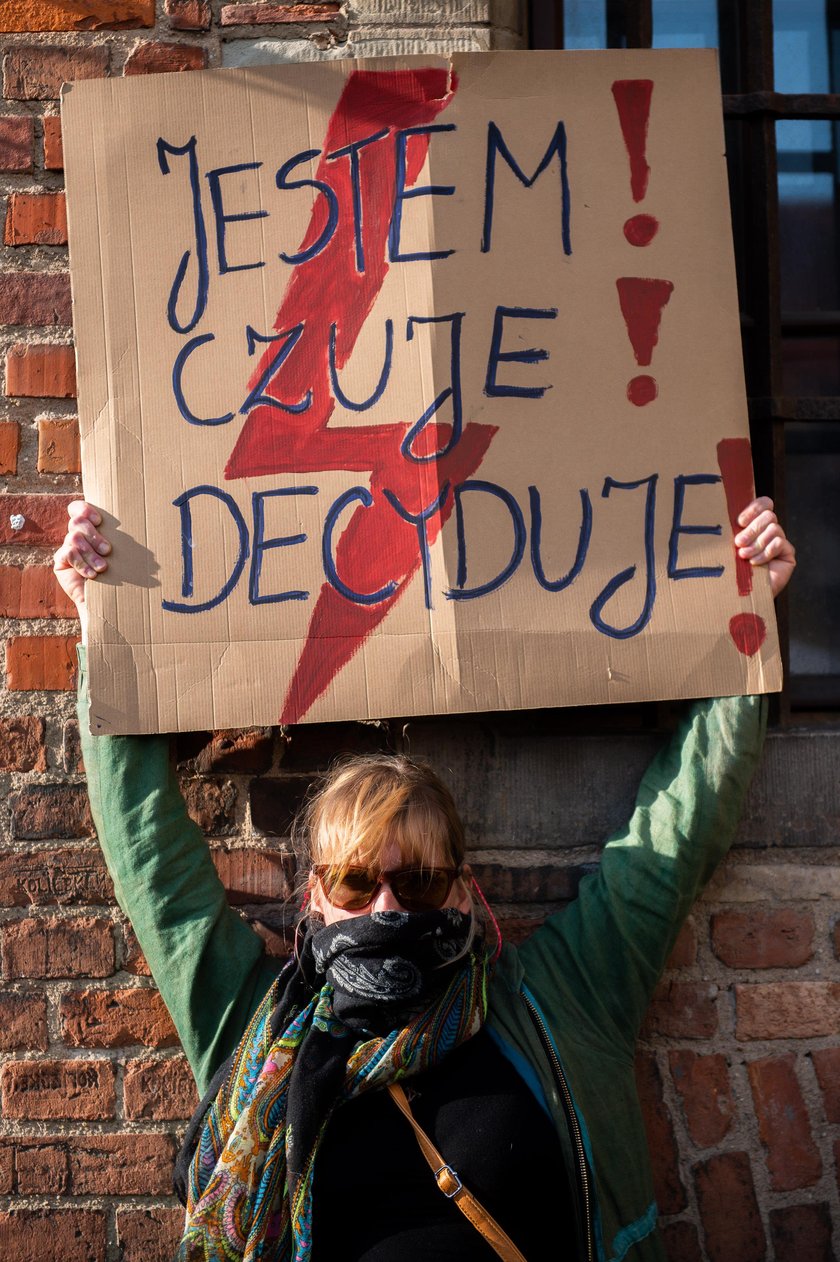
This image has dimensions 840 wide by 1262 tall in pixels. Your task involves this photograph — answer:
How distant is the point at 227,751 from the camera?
6.26ft

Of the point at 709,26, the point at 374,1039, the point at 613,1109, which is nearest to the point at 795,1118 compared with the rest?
the point at 613,1109

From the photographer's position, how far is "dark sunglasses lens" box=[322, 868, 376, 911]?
1613 mm

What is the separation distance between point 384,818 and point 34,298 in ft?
3.44

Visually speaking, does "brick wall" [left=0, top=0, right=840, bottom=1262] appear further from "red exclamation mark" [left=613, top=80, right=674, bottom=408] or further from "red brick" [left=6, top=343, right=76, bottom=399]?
"red exclamation mark" [left=613, top=80, right=674, bottom=408]

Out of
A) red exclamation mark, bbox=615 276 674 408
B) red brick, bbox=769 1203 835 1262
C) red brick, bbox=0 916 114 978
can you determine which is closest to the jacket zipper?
red brick, bbox=769 1203 835 1262

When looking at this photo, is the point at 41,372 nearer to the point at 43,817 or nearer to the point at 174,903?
the point at 43,817

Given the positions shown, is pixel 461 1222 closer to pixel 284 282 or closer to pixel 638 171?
pixel 284 282

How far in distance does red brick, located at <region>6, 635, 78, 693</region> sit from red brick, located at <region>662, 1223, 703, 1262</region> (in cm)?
131

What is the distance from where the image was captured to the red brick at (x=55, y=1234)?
5.99 feet

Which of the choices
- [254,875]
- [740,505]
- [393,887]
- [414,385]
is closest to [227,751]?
[254,875]

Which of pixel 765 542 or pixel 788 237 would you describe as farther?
pixel 788 237

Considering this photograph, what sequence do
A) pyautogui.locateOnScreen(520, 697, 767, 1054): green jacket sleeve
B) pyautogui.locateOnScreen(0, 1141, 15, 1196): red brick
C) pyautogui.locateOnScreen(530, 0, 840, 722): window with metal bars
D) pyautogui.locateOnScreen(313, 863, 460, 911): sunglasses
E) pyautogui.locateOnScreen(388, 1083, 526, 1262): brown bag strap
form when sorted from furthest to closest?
pyautogui.locateOnScreen(530, 0, 840, 722): window with metal bars → pyautogui.locateOnScreen(0, 1141, 15, 1196): red brick → pyautogui.locateOnScreen(520, 697, 767, 1054): green jacket sleeve → pyautogui.locateOnScreen(313, 863, 460, 911): sunglasses → pyautogui.locateOnScreen(388, 1083, 526, 1262): brown bag strap

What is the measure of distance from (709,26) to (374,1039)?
1.89 meters

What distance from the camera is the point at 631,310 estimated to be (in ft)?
5.89
